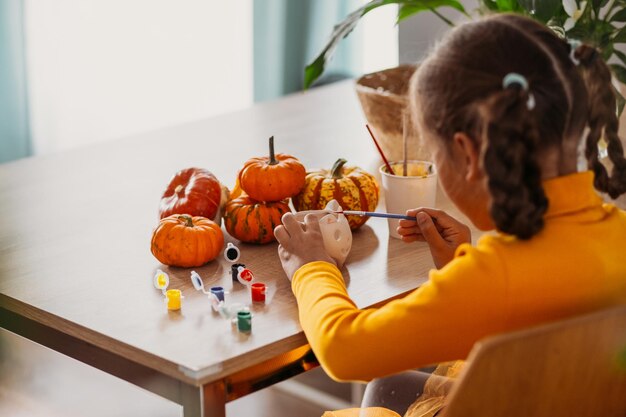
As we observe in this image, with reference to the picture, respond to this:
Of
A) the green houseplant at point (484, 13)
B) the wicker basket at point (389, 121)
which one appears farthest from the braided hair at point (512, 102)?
the wicker basket at point (389, 121)

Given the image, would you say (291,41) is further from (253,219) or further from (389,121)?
(253,219)

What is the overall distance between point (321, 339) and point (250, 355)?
0.09 metres

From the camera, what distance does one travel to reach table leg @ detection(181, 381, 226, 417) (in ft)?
3.65

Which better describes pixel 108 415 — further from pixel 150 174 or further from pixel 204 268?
pixel 204 268

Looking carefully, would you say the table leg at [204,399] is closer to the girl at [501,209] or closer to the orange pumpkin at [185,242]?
the girl at [501,209]

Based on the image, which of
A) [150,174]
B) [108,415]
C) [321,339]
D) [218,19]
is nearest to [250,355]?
[321,339]

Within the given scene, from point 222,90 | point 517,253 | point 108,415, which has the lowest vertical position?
point 108,415

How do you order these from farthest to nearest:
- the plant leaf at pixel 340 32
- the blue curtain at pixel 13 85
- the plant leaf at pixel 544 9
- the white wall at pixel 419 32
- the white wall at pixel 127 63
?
the white wall at pixel 127 63
the blue curtain at pixel 13 85
the white wall at pixel 419 32
the plant leaf at pixel 340 32
the plant leaf at pixel 544 9

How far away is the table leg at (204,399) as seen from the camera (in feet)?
3.65

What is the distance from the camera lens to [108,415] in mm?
2484

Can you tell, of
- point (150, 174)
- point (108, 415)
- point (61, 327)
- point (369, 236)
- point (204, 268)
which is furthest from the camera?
point (108, 415)

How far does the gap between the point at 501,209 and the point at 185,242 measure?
1.66ft

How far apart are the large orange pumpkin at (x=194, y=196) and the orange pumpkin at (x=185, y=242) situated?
67 mm

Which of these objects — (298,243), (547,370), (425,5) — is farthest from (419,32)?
(547,370)
